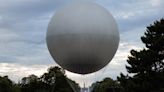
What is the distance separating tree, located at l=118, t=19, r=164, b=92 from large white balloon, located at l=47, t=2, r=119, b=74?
17127 mm

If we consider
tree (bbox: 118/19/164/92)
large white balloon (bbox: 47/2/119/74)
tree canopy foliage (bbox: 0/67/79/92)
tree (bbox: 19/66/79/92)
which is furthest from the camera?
tree (bbox: 19/66/79/92)

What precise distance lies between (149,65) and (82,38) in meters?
20.8

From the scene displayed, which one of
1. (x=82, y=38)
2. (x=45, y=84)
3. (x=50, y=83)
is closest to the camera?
(x=82, y=38)

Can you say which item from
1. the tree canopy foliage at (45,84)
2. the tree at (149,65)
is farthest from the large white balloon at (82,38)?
the tree canopy foliage at (45,84)

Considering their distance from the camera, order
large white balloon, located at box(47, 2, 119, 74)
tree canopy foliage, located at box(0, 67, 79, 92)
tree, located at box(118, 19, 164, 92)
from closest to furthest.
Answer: large white balloon, located at box(47, 2, 119, 74) → tree, located at box(118, 19, 164, 92) → tree canopy foliage, located at box(0, 67, 79, 92)

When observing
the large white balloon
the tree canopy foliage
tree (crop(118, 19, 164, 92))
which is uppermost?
the tree canopy foliage

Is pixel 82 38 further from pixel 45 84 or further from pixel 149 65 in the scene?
pixel 45 84

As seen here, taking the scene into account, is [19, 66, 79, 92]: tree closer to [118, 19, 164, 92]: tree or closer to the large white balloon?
[118, 19, 164, 92]: tree

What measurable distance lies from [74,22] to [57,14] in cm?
123

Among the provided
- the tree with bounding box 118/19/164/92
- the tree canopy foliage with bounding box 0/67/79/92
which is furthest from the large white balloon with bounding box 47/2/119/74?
the tree canopy foliage with bounding box 0/67/79/92

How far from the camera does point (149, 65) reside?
135ft

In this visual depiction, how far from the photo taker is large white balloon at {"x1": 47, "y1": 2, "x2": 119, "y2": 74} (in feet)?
70.2

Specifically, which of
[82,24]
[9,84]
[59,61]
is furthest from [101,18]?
[9,84]

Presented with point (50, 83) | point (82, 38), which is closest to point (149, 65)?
point (82, 38)
